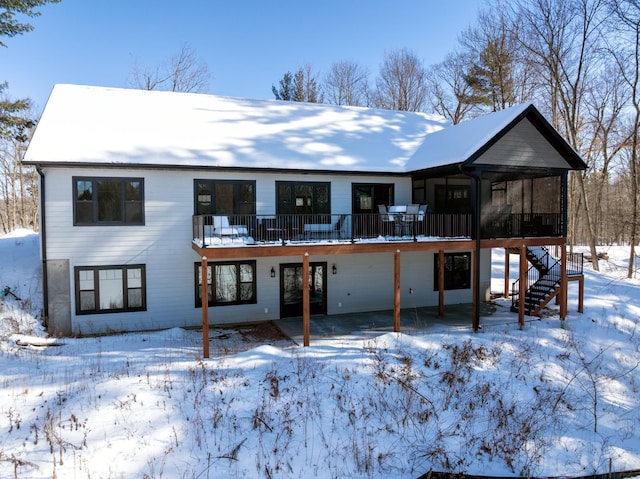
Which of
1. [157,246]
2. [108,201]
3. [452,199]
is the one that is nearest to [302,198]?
[157,246]

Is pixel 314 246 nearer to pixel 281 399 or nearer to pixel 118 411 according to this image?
pixel 281 399

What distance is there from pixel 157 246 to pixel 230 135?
15.9ft

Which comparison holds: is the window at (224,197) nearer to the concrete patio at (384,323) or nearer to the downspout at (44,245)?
the concrete patio at (384,323)

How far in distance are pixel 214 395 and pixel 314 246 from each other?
522 centimetres

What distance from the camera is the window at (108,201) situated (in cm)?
1253

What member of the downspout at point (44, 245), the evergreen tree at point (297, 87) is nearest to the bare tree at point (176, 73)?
the evergreen tree at point (297, 87)

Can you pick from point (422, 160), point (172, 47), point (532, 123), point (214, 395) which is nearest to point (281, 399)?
point (214, 395)

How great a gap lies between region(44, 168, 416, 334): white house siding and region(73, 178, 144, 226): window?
0.16 m

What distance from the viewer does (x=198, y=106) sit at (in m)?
16.6

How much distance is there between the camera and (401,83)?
3791cm

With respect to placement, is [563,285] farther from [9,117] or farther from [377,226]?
[9,117]

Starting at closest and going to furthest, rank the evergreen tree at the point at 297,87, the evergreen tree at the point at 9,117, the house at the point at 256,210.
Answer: the house at the point at 256,210, the evergreen tree at the point at 9,117, the evergreen tree at the point at 297,87

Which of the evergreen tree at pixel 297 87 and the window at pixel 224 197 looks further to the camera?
the evergreen tree at pixel 297 87

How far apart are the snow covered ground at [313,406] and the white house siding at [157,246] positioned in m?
1.14
